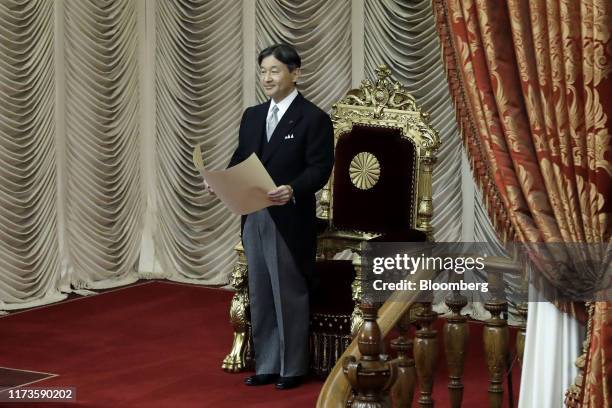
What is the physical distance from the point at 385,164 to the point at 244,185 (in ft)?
3.56

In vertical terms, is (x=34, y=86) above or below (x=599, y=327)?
above

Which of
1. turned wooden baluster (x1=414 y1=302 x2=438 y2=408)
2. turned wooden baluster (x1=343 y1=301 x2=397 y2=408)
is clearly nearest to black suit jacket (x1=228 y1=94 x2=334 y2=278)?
turned wooden baluster (x1=414 y1=302 x2=438 y2=408)

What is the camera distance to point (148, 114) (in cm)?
767

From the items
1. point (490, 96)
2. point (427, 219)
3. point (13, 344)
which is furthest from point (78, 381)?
point (490, 96)

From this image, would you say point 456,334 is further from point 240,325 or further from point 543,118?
point 240,325

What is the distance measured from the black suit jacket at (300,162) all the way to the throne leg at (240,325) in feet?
1.34

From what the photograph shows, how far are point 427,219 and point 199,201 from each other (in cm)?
251

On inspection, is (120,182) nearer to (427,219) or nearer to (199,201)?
(199,201)


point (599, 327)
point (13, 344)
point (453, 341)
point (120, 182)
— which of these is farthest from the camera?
point (120, 182)

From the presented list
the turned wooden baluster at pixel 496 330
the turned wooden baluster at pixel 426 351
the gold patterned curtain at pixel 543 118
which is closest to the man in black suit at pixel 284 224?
the turned wooden baluster at pixel 426 351

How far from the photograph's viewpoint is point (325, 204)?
18.5 ft

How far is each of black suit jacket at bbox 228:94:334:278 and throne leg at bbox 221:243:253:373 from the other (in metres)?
0.41

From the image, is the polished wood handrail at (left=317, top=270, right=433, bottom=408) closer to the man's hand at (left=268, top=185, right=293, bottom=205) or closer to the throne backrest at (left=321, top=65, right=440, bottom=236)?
the man's hand at (left=268, top=185, right=293, bottom=205)

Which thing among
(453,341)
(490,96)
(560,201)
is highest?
(490,96)
